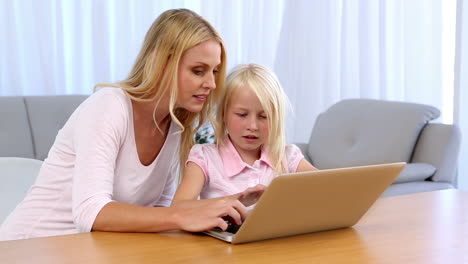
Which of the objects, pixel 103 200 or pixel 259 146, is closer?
pixel 103 200

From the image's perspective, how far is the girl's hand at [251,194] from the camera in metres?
1.70

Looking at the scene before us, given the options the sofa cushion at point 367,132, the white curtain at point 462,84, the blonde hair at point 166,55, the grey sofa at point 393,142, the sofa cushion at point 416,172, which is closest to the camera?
the blonde hair at point 166,55

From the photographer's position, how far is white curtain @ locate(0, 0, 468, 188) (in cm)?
438

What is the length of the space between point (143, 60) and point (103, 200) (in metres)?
0.43

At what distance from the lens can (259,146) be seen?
2111 millimetres

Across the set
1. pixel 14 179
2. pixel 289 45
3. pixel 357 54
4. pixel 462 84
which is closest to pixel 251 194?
pixel 14 179

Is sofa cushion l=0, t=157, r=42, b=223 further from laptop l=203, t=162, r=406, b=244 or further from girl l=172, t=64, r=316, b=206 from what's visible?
laptop l=203, t=162, r=406, b=244

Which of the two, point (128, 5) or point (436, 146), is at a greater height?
point (128, 5)

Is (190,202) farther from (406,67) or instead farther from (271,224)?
(406,67)

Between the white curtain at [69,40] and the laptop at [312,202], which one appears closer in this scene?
A: the laptop at [312,202]

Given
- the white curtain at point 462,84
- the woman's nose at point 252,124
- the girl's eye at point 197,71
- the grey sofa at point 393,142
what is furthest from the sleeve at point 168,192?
the white curtain at point 462,84

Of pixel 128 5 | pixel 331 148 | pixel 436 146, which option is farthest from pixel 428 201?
pixel 128 5

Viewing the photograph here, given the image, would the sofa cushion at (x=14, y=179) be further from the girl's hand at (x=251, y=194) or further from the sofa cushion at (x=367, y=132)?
the sofa cushion at (x=367, y=132)

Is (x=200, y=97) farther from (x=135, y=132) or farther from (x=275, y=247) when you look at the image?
(x=275, y=247)
